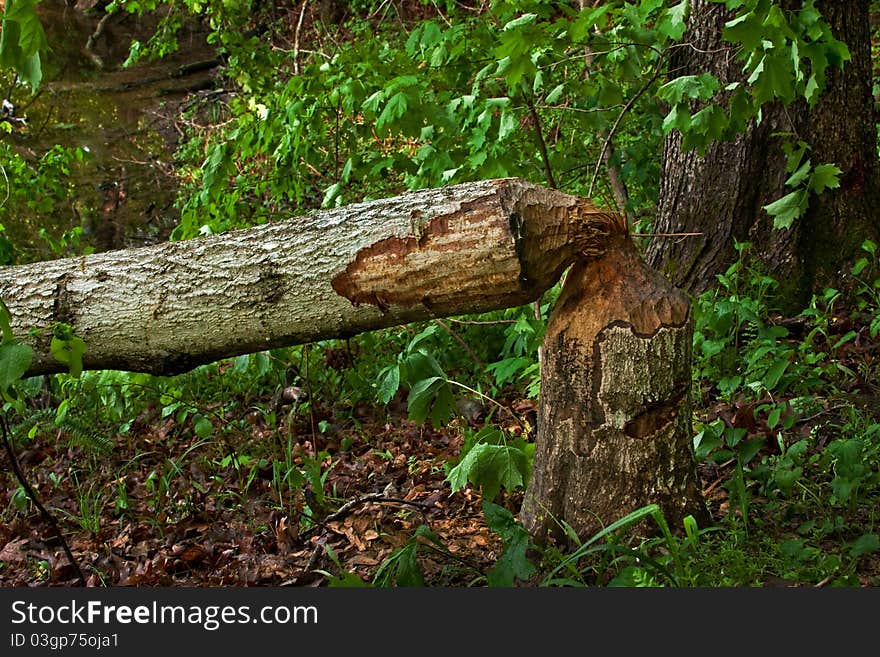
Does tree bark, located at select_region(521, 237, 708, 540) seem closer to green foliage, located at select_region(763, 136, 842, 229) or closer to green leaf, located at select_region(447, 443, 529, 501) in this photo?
green leaf, located at select_region(447, 443, 529, 501)

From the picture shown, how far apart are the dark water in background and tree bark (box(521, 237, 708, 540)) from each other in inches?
215

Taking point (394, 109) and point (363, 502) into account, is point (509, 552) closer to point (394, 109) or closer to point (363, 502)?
point (363, 502)

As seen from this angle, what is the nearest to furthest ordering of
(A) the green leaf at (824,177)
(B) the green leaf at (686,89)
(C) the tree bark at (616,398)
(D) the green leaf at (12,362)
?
(D) the green leaf at (12,362)
(C) the tree bark at (616,398)
(B) the green leaf at (686,89)
(A) the green leaf at (824,177)

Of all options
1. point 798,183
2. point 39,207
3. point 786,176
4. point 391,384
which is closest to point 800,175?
point 798,183

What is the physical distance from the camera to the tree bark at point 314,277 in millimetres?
2449

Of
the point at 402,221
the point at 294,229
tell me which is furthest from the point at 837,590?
the point at 294,229

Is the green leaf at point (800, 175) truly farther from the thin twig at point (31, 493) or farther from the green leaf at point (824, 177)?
the thin twig at point (31, 493)

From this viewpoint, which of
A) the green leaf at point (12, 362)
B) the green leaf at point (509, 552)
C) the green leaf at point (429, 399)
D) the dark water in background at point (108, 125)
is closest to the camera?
the green leaf at point (12, 362)

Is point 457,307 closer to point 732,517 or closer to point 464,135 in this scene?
point 732,517

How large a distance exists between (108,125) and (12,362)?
8.51 metres

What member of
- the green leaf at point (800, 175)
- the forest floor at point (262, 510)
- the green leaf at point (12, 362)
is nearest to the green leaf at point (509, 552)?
the forest floor at point (262, 510)

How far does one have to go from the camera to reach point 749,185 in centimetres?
405

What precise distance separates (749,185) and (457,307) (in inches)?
85.8

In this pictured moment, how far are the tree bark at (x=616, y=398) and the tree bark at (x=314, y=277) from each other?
141 millimetres
